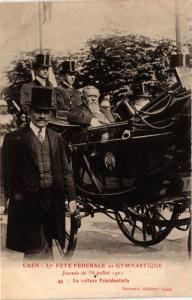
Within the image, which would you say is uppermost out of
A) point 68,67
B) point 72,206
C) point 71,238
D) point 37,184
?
point 68,67

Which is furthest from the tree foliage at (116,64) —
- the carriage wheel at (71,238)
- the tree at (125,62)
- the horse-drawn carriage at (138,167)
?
the carriage wheel at (71,238)

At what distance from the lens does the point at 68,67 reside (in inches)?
88.7

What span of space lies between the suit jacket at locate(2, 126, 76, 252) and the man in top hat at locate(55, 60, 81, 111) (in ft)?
0.53

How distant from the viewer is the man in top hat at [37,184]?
86.4 inches

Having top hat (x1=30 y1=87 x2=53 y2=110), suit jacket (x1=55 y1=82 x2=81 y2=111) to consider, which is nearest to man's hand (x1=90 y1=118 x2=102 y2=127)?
suit jacket (x1=55 y1=82 x2=81 y2=111)

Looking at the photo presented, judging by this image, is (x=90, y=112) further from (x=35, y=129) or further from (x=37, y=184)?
(x=37, y=184)

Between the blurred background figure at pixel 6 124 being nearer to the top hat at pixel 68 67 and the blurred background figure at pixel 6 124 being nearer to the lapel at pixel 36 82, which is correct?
the lapel at pixel 36 82

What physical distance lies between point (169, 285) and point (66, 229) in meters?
0.58

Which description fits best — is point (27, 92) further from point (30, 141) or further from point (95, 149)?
point (95, 149)

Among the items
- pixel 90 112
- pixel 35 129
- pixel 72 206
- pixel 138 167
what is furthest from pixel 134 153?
pixel 35 129

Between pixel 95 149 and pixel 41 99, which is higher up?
pixel 41 99

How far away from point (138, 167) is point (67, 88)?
0.54m

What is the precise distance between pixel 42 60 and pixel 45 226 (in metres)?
0.84

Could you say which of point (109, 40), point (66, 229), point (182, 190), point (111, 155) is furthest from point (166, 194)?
point (109, 40)
